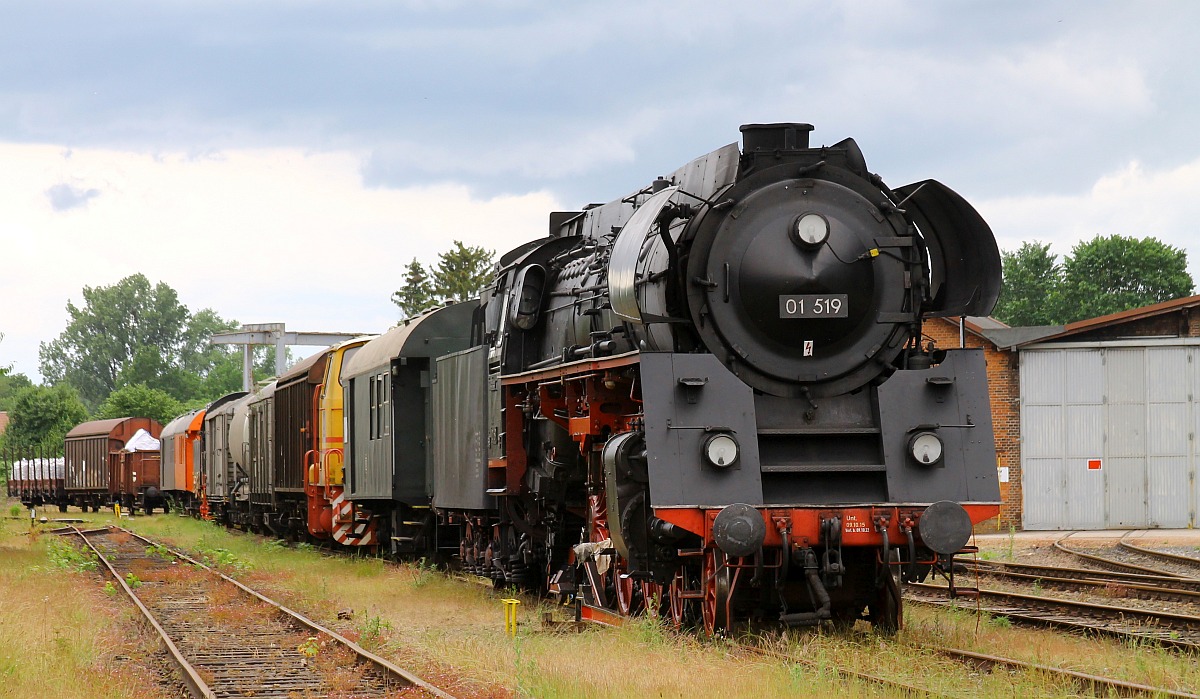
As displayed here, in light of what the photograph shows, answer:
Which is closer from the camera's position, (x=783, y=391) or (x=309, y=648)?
(x=783, y=391)

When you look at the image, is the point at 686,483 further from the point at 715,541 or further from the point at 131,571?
the point at 131,571

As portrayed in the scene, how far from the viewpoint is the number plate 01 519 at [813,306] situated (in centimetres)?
918

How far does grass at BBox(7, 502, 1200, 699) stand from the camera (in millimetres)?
7562

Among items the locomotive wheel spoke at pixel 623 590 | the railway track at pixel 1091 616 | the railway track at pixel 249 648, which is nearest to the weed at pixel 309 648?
the railway track at pixel 249 648

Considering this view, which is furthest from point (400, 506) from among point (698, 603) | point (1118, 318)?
point (1118, 318)

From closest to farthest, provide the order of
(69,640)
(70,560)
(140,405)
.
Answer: (69,640), (70,560), (140,405)

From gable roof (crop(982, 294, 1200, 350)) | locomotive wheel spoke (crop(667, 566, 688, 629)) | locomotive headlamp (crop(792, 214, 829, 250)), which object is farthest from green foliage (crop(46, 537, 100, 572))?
gable roof (crop(982, 294, 1200, 350))

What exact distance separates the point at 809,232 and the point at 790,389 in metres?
1.12

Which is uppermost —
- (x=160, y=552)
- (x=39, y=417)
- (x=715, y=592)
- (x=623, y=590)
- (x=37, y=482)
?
(x=39, y=417)

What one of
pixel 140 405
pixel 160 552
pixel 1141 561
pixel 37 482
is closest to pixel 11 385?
pixel 140 405

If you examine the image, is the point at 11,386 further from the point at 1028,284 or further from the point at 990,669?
the point at 990,669

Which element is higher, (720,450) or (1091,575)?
(720,450)

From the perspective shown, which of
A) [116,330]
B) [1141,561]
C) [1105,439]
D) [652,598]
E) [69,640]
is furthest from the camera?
[116,330]

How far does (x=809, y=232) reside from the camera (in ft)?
30.2
